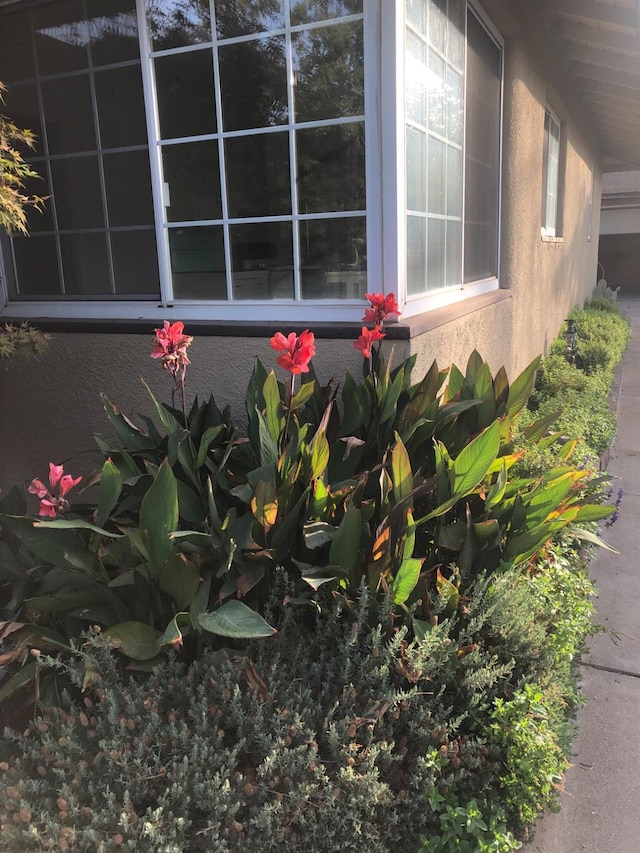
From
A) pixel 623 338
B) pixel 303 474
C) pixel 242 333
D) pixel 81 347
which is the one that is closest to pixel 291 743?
pixel 303 474

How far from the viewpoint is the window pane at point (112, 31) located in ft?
12.0

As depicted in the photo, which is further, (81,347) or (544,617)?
(81,347)

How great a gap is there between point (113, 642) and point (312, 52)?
2808 mm

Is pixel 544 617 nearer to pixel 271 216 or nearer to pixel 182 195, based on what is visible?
pixel 271 216

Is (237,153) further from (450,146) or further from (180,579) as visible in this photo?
(180,579)

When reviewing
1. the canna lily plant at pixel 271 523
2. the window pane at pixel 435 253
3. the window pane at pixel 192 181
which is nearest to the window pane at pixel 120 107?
the window pane at pixel 192 181

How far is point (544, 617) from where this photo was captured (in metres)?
2.46

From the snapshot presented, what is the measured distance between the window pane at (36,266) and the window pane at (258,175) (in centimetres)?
142

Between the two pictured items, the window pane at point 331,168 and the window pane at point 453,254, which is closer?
the window pane at point 331,168

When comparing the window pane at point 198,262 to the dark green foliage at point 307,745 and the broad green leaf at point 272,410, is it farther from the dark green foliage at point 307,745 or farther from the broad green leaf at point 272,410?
the dark green foliage at point 307,745

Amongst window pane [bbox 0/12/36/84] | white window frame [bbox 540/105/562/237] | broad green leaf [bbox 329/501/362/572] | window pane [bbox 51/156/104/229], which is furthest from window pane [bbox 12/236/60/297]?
white window frame [bbox 540/105/562/237]

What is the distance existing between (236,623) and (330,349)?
169 cm

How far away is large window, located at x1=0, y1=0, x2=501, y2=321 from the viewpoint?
320 centimetres

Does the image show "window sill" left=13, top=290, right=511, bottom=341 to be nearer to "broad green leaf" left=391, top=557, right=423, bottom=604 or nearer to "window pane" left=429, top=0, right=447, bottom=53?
"broad green leaf" left=391, top=557, right=423, bottom=604
